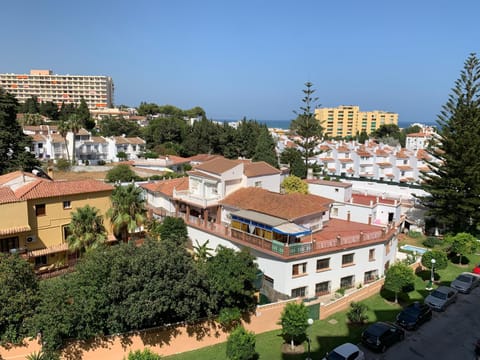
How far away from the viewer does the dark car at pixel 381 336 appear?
16817 mm

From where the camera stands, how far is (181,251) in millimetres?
18484

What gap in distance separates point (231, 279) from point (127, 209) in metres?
10.6

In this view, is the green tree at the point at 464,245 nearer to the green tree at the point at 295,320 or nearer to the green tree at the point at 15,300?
the green tree at the point at 295,320

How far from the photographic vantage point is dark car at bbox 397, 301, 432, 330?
18734mm

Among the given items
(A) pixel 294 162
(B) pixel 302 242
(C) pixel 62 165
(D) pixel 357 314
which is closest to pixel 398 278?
(D) pixel 357 314

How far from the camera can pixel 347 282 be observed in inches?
950

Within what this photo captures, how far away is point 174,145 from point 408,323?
190 ft

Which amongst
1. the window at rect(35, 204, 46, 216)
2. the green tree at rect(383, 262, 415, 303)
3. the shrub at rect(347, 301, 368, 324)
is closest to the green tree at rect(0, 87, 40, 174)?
the window at rect(35, 204, 46, 216)

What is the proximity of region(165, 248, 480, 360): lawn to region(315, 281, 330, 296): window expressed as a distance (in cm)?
215

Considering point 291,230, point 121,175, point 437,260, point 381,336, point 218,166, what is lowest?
point 381,336

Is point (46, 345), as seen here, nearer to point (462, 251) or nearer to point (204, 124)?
point (462, 251)

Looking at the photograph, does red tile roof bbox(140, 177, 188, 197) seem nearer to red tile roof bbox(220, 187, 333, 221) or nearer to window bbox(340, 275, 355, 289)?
red tile roof bbox(220, 187, 333, 221)

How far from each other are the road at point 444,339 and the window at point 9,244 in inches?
791

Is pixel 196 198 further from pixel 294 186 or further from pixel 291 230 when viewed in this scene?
pixel 294 186
